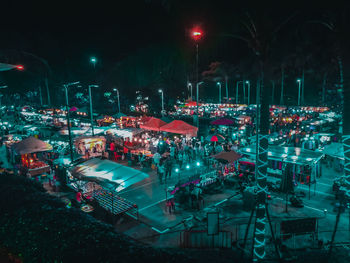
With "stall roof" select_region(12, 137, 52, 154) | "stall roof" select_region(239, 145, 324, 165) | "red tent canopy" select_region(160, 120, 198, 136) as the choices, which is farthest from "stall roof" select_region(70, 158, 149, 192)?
"red tent canopy" select_region(160, 120, 198, 136)

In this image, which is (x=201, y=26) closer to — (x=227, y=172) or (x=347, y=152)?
(x=347, y=152)

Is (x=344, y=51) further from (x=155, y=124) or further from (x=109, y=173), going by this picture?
(x=155, y=124)

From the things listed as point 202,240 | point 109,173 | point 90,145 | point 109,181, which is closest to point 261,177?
point 202,240

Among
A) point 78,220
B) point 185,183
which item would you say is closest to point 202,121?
point 185,183

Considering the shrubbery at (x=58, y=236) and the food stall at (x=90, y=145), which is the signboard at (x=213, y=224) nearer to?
the shrubbery at (x=58, y=236)

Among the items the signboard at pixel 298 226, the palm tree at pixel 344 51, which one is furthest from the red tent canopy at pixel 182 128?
the palm tree at pixel 344 51

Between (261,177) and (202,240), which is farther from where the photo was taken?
(202,240)

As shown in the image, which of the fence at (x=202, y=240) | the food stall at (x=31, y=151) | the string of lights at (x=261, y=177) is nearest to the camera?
the string of lights at (x=261, y=177)
